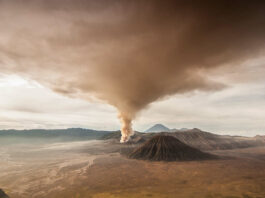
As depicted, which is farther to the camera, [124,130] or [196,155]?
[124,130]

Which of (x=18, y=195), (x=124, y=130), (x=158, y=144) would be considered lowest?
(x=18, y=195)

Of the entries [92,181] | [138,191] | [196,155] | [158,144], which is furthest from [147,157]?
[138,191]

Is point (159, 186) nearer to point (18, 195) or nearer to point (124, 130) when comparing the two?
point (18, 195)

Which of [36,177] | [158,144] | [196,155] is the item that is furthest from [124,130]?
[36,177]

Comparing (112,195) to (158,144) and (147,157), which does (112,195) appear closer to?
(147,157)

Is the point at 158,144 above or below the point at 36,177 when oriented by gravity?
above

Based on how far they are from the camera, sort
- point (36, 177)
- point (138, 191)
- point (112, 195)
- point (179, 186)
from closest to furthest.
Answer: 1. point (112, 195)
2. point (138, 191)
3. point (179, 186)
4. point (36, 177)

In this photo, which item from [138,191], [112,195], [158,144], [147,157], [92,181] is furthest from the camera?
[158,144]
